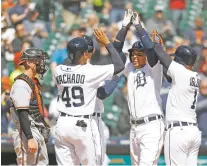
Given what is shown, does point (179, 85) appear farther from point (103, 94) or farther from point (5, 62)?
point (5, 62)

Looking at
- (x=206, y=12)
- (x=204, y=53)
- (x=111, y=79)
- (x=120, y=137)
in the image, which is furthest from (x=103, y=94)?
(x=206, y=12)

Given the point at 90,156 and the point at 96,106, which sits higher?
the point at 96,106

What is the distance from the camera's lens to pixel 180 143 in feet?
25.0

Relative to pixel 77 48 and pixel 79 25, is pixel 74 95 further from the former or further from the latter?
pixel 79 25

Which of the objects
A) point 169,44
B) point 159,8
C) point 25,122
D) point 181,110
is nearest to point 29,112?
point 25,122

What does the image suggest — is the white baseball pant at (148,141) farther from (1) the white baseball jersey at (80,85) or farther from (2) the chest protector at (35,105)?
(2) the chest protector at (35,105)

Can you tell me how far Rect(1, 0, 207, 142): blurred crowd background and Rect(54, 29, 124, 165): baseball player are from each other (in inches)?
194

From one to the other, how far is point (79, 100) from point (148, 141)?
934 mm

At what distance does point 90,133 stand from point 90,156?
25 cm

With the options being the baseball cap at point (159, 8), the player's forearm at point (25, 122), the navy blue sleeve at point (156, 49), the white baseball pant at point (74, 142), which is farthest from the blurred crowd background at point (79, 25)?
the player's forearm at point (25, 122)

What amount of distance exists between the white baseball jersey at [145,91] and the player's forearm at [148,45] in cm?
9

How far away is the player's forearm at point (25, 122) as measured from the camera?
23.5 ft

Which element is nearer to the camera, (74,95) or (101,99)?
(74,95)

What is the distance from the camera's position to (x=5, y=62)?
13586 millimetres
